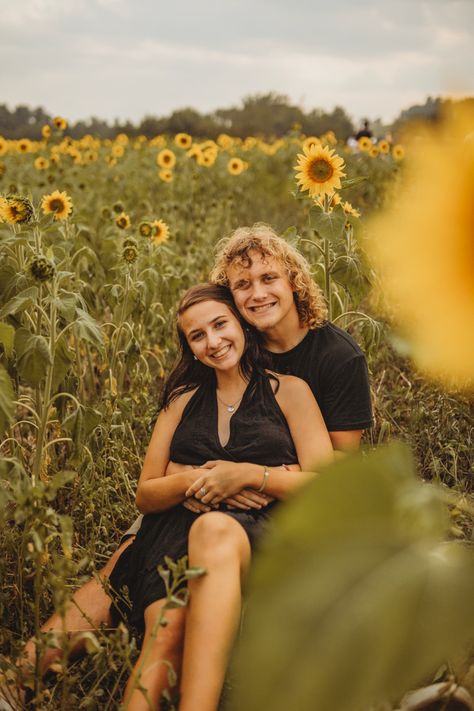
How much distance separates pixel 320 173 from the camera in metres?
2.24

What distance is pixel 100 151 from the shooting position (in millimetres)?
9625

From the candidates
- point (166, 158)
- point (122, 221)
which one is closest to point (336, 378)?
point (122, 221)

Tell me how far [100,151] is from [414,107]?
9.76 meters

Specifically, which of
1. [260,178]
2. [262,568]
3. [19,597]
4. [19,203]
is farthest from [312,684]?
[260,178]

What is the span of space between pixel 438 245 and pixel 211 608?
1059mm

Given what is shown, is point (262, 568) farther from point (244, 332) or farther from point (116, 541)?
point (116, 541)

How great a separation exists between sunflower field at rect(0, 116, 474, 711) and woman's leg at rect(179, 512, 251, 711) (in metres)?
0.12

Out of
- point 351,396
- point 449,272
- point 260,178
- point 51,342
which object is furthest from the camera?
point 260,178

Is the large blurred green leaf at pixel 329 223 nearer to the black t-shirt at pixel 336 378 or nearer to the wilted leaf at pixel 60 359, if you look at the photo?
the black t-shirt at pixel 336 378

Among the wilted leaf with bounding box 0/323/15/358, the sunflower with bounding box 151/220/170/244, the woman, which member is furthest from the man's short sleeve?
the sunflower with bounding box 151/220/170/244

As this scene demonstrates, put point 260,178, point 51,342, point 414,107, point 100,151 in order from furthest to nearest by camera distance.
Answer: point 100,151 < point 260,178 < point 51,342 < point 414,107

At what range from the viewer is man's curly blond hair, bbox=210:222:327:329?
6.23 feet

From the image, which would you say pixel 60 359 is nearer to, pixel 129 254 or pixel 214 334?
pixel 214 334

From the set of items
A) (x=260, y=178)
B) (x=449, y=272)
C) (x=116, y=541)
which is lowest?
(x=116, y=541)
